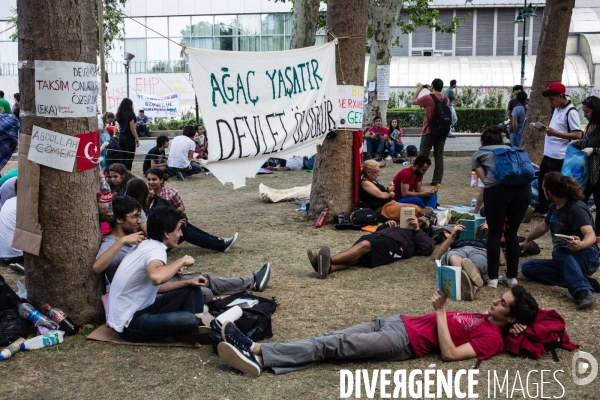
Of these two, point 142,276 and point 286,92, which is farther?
point 286,92

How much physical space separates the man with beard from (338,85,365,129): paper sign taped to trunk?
934 mm

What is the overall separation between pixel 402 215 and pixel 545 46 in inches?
265

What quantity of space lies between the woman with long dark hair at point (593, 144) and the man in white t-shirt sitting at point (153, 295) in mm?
5059

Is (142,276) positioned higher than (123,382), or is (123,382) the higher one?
(142,276)

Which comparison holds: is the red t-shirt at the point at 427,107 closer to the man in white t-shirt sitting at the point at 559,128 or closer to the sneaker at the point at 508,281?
the man in white t-shirt sitting at the point at 559,128

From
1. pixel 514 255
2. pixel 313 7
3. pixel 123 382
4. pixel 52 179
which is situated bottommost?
pixel 123 382

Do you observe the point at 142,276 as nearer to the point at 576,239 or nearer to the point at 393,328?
the point at 393,328

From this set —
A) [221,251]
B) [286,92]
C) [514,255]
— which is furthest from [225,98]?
[514,255]

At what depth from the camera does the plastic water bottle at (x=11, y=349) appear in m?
4.66

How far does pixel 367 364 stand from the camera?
4.59 meters

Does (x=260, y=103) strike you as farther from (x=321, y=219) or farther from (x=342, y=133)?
(x=321, y=219)

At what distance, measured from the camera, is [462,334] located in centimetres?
465

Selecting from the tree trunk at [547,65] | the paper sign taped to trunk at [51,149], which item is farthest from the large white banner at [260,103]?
the tree trunk at [547,65]

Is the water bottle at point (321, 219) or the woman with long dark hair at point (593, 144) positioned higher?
the woman with long dark hair at point (593, 144)
